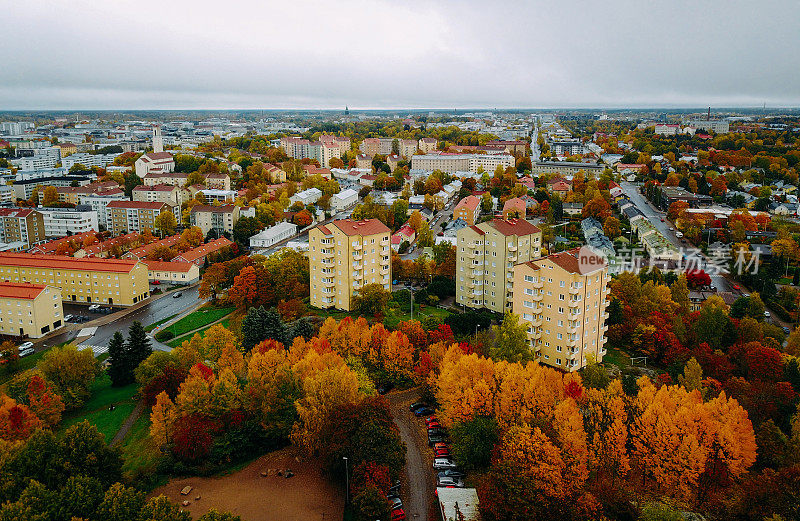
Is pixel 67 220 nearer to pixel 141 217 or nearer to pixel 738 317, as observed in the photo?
pixel 141 217

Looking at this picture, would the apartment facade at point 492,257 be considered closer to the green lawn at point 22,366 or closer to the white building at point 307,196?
the green lawn at point 22,366

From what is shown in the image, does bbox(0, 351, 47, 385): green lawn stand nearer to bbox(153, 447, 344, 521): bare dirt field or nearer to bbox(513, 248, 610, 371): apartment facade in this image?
bbox(153, 447, 344, 521): bare dirt field

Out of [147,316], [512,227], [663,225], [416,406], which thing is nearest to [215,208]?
[147,316]

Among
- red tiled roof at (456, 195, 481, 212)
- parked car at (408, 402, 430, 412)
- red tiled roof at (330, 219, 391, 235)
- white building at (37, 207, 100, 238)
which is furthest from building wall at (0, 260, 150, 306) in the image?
red tiled roof at (456, 195, 481, 212)

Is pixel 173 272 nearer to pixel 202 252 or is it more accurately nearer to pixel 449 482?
pixel 202 252

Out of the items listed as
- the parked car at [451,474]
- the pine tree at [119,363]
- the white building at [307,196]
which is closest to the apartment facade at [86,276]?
the pine tree at [119,363]
